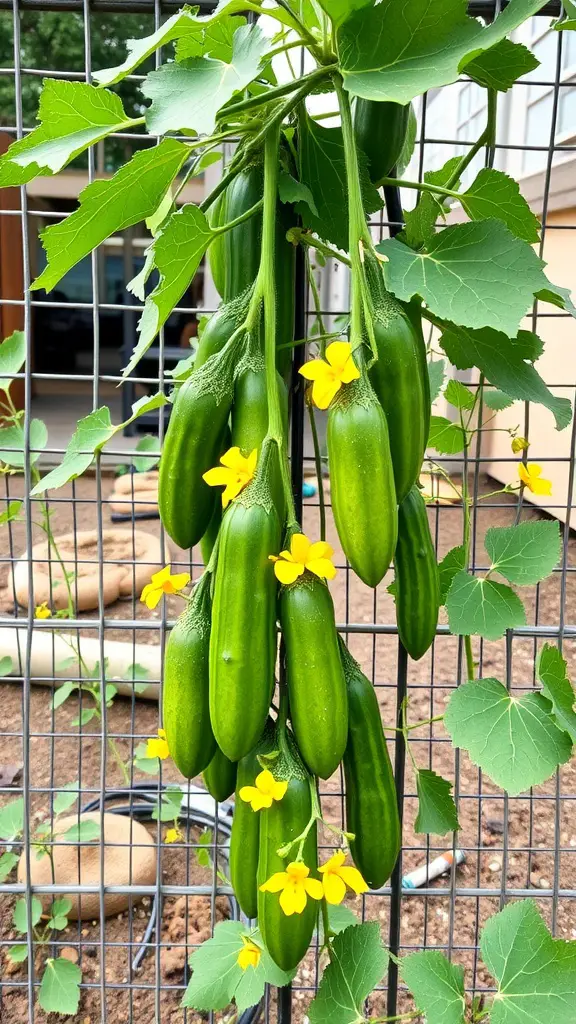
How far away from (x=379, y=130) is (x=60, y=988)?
1.26 metres

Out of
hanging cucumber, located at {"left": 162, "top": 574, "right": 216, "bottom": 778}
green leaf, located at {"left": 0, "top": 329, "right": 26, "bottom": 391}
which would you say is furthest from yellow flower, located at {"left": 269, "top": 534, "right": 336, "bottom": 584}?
green leaf, located at {"left": 0, "top": 329, "right": 26, "bottom": 391}

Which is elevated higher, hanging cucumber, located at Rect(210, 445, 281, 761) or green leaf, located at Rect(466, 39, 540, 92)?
green leaf, located at Rect(466, 39, 540, 92)

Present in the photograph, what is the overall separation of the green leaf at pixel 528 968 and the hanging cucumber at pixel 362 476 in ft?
1.57

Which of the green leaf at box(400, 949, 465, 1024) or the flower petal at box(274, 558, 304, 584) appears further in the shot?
the green leaf at box(400, 949, 465, 1024)

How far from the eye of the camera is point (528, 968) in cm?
80

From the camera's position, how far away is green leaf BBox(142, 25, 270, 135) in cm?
51

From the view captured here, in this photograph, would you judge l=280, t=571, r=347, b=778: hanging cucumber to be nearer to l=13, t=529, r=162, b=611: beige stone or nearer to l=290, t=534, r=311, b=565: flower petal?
l=290, t=534, r=311, b=565: flower petal

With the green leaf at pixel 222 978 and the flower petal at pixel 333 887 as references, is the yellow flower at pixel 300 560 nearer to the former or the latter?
the flower petal at pixel 333 887

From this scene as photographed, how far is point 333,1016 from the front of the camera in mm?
762

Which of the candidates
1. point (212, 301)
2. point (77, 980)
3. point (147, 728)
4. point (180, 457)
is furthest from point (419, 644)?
point (212, 301)

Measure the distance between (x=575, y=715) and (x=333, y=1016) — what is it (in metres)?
0.36

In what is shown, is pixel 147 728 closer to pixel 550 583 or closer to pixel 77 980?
pixel 77 980

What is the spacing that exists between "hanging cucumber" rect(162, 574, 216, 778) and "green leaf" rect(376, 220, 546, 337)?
270 mm

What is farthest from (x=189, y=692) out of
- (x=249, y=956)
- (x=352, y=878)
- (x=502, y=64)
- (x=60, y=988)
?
(x=60, y=988)
